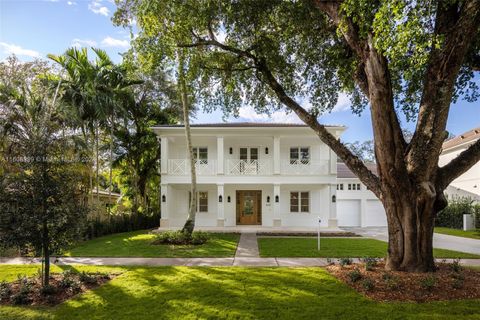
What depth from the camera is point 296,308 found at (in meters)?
5.19

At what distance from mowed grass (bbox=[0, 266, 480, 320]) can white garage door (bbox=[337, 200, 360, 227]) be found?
15.2 metres

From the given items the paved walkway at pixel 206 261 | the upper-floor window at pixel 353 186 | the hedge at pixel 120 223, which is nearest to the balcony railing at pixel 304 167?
the upper-floor window at pixel 353 186

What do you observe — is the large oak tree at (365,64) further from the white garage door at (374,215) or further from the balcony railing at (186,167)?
the white garage door at (374,215)

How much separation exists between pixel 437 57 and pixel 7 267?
1282 centimetres

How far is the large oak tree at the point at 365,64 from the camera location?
5820mm

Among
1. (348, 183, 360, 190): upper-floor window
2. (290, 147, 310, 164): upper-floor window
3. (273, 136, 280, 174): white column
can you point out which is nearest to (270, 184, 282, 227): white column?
(273, 136, 280, 174): white column

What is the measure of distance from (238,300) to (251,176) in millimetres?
11560

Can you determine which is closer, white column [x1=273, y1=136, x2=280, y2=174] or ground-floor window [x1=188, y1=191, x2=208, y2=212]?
white column [x1=273, y1=136, x2=280, y2=174]

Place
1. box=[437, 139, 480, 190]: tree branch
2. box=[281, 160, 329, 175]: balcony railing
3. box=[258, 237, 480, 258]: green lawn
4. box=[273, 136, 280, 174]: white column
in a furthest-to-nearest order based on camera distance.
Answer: box=[281, 160, 329, 175]: balcony railing
box=[273, 136, 280, 174]: white column
box=[258, 237, 480, 258]: green lawn
box=[437, 139, 480, 190]: tree branch

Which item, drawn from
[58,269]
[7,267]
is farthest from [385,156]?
[7,267]

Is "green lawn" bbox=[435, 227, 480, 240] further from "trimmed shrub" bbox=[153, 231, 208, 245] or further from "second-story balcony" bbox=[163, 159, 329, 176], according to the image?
"trimmed shrub" bbox=[153, 231, 208, 245]

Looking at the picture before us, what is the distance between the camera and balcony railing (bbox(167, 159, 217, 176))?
17.5 metres

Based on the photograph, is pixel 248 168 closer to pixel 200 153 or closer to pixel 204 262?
pixel 200 153

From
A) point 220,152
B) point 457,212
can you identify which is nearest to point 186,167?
point 220,152
